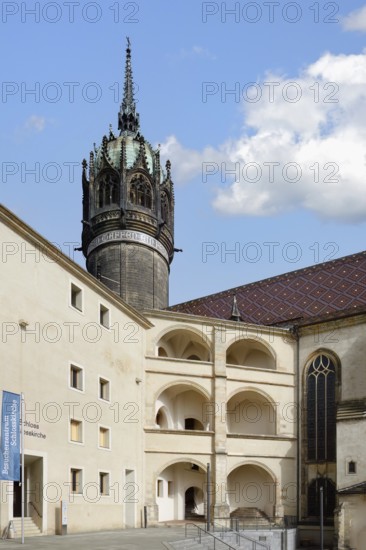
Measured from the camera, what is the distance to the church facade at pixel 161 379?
2994 cm

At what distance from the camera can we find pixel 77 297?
34.1 meters

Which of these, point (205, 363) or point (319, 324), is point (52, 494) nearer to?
point (205, 363)

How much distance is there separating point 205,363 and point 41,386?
1484 centimetres

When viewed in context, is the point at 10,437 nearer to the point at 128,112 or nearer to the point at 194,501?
the point at 194,501

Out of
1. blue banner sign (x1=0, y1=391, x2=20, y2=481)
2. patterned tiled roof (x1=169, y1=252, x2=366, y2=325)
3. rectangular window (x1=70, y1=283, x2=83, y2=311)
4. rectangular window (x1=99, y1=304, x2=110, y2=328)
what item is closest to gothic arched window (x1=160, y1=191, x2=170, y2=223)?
patterned tiled roof (x1=169, y1=252, x2=366, y2=325)

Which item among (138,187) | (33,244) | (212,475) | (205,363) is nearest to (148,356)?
(205,363)

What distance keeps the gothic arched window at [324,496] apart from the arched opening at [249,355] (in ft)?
22.4

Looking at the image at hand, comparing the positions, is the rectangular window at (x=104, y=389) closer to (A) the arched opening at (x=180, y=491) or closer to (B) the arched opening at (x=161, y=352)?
(A) the arched opening at (x=180, y=491)

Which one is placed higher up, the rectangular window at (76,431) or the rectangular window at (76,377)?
the rectangular window at (76,377)

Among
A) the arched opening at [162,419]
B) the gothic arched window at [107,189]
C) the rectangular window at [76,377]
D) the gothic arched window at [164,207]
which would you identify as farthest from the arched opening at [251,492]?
the gothic arched window at [107,189]

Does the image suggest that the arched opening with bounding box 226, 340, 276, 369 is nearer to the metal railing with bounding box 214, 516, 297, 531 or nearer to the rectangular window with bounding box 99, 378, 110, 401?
the metal railing with bounding box 214, 516, 297, 531

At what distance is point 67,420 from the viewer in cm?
3161

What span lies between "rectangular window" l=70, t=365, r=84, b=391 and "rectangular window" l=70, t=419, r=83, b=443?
1.35 metres

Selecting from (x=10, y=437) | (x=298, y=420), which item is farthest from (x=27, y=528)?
(x=298, y=420)
